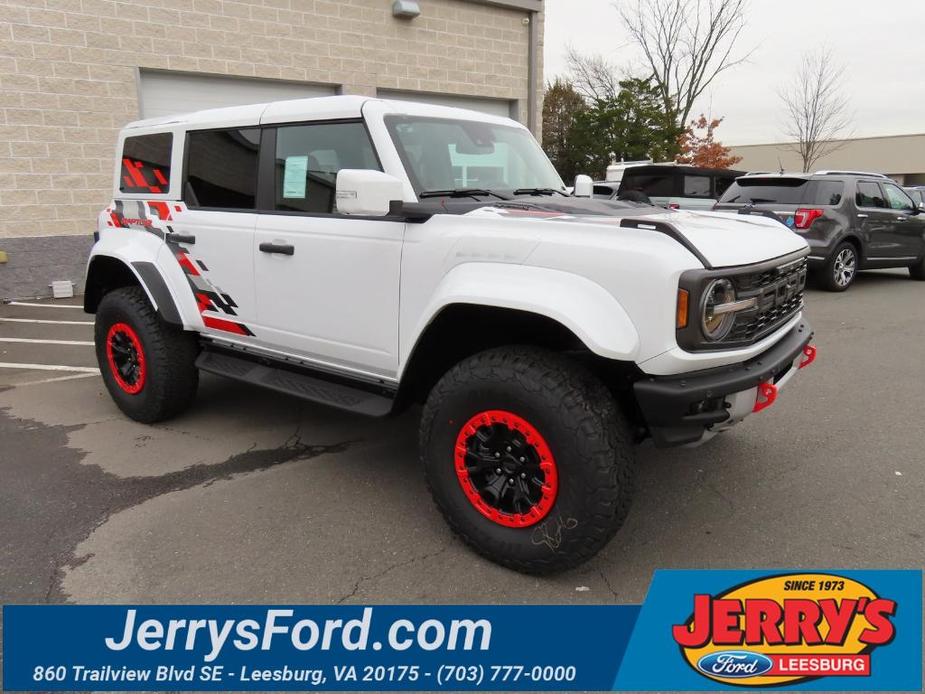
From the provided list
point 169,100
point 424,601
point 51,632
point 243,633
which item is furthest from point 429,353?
point 169,100

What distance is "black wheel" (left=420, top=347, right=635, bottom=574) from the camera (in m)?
2.57

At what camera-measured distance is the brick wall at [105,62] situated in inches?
348

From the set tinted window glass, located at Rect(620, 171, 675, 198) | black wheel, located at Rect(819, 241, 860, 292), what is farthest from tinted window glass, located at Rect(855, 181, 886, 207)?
tinted window glass, located at Rect(620, 171, 675, 198)

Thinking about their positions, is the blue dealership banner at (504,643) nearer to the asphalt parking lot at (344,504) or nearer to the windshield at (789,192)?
the asphalt parking lot at (344,504)

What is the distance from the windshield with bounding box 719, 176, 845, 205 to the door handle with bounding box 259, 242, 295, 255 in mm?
8330

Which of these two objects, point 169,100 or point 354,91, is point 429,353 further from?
point 354,91

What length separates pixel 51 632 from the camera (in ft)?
8.20

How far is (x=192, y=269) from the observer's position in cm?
415

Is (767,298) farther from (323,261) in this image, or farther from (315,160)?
(315,160)

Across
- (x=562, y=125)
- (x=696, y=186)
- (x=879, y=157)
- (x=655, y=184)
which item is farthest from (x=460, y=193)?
(x=879, y=157)

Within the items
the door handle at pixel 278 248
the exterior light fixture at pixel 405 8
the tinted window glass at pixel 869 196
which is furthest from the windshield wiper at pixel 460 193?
the exterior light fixture at pixel 405 8

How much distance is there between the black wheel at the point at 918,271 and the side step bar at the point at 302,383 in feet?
37.4

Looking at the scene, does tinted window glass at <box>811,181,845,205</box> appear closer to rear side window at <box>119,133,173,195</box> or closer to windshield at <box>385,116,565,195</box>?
windshield at <box>385,116,565,195</box>

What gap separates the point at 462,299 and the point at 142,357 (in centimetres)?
264
